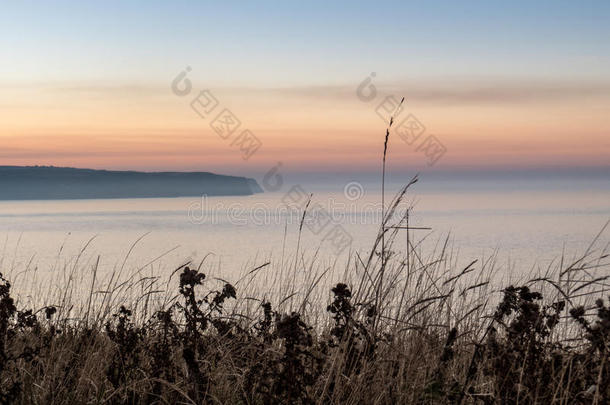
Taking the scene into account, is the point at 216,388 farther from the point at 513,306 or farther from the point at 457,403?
the point at 513,306

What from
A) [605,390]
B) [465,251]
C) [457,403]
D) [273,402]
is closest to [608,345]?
[605,390]

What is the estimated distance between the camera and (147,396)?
4.24 meters

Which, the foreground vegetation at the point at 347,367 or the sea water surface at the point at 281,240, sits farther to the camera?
the sea water surface at the point at 281,240

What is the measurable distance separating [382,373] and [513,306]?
0.81 m

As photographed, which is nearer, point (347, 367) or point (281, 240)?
point (347, 367)

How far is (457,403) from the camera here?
137 inches

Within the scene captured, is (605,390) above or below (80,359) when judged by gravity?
above

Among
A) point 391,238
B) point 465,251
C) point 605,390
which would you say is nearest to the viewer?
point 605,390

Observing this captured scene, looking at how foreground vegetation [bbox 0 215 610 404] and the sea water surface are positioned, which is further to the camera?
the sea water surface

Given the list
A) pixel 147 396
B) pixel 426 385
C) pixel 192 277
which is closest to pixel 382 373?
pixel 426 385

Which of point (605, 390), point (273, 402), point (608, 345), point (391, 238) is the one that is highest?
point (391, 238)

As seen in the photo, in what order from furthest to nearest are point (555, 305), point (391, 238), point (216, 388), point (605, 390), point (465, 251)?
point (465, 251), point (391, 238), point (216, 388), point (555, 305), point (605, 390)

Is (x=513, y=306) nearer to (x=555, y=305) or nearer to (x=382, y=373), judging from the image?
(x=555, y=305)

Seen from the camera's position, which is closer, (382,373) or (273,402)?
(273,402)
